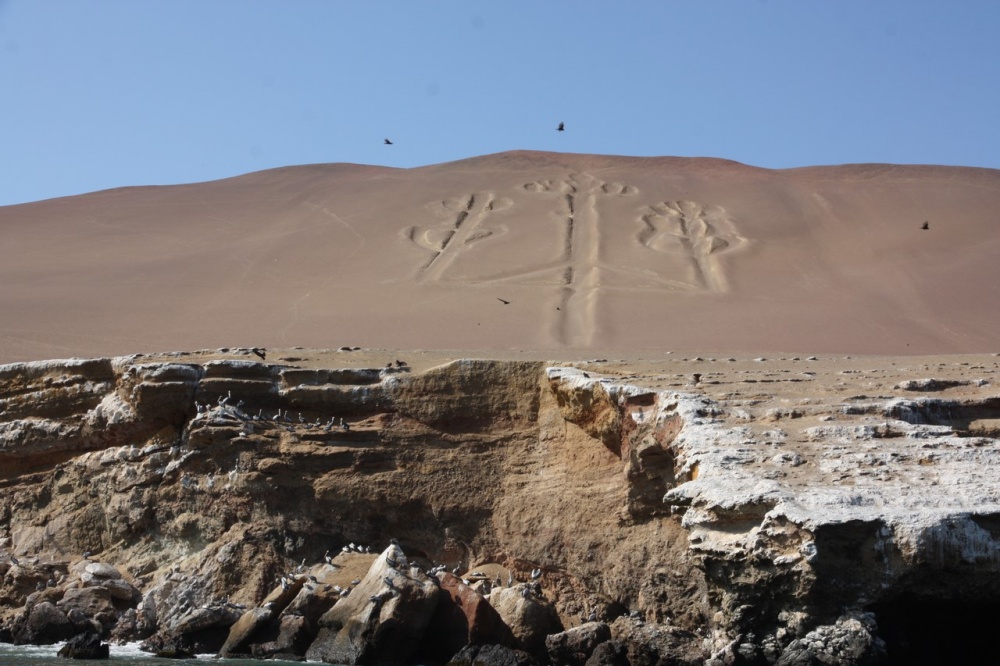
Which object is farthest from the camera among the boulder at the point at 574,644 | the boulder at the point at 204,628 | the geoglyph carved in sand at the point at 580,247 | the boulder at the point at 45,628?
the geoglyph carved in sand at the point at 580,247

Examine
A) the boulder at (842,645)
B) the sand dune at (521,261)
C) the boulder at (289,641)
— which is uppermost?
the sand dune at (521,261)

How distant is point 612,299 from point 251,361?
71.4 ft

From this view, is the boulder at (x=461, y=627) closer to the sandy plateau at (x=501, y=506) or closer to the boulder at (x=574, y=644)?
the sandy plateau at (x=501, y=506)

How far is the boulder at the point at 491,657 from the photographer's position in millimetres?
15305

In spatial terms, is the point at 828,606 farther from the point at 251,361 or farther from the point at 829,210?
the point at 829,210

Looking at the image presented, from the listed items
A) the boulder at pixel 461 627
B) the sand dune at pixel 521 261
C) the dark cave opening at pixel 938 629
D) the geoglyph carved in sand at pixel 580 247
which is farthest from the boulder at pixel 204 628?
the geoglyph carved in sand at pixel 580 247

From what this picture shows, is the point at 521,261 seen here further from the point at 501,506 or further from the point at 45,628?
the point at 45,628

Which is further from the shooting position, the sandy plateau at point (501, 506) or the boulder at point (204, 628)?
the boulder at point (204, 628)

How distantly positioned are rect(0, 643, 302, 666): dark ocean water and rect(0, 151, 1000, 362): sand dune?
53.8ft

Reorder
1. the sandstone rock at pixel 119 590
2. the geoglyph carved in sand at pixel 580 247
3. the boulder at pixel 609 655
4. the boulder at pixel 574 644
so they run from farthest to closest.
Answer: the geoglyph carved in sand at pixel 580 247, the sandstone rock at pixel 119 590, the boulder at pixel 574 644, the boulder at pixel 609 655

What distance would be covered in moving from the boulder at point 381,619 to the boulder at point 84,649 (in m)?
2.98

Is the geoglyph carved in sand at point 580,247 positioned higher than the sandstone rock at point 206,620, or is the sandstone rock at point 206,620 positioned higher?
the geoglyph carved in sand at point 580,247

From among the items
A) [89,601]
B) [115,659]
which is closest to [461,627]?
[115,659]

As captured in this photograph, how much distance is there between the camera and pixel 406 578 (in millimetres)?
16250
